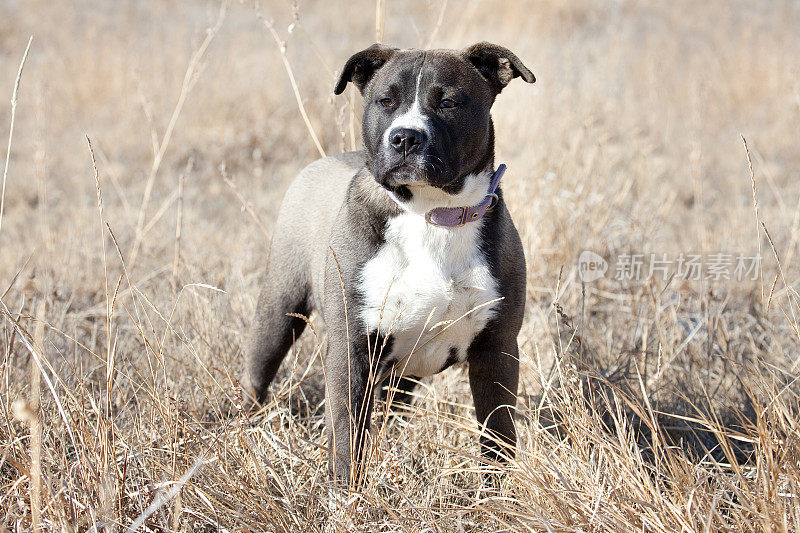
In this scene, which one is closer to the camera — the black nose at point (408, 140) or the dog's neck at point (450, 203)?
the black nose at point (408, 140)

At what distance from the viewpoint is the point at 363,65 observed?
3.07 m

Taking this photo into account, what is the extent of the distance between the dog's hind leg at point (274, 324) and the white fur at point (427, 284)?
743 millimetres

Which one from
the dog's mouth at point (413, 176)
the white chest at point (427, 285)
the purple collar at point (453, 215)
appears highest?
the dog's mouth at point (413, 176)

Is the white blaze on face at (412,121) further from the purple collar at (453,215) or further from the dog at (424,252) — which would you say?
the purple collar at (453,215)

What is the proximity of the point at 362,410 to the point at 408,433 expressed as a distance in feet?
1.83

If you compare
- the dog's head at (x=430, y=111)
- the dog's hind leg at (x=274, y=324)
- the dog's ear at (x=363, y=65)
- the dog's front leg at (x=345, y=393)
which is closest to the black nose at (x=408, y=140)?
the dog's head at (x=430, y=111)

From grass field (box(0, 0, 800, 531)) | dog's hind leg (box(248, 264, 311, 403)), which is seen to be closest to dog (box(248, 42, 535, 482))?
grass field (box(0, 0, 800, 531))

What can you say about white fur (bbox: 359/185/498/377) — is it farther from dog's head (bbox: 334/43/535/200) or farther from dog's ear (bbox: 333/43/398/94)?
dog's ear (bbox: 333/43/398/94)

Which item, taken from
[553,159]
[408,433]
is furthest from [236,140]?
[408,433]

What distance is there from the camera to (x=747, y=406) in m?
3.67

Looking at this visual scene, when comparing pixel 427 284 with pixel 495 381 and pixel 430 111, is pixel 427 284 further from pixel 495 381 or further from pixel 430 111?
pixel 430 111

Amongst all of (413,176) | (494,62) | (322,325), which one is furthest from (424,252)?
(322,325)

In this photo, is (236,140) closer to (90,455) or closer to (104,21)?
(104,21)

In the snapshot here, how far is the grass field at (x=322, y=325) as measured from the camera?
2379 mm
